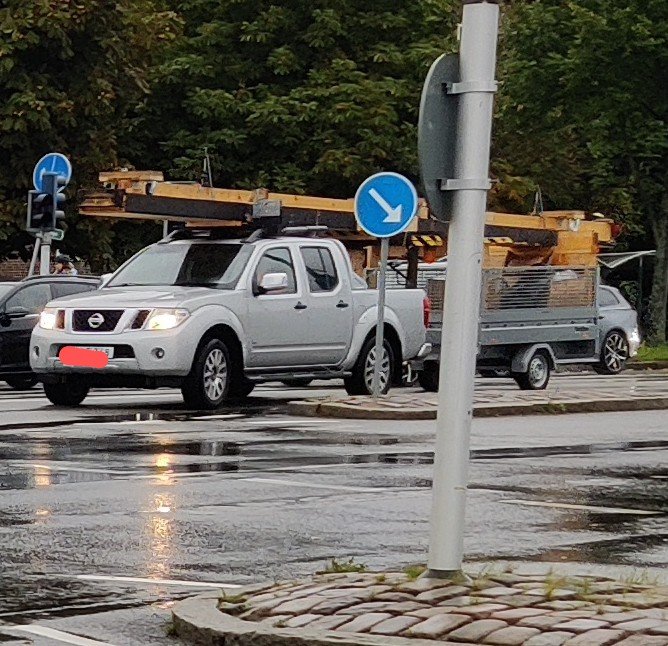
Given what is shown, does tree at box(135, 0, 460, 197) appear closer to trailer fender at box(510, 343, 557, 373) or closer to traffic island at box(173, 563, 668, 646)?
trailer fender at box(510, 343, 557, 373)

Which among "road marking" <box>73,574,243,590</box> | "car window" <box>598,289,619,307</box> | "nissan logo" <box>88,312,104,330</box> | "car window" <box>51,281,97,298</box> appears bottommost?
"road marking" <box>73,574,243,590</box>

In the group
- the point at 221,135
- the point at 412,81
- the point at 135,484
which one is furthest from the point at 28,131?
the point at 135,484

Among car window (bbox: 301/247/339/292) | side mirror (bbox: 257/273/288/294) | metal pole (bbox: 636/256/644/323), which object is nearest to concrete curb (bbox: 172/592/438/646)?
side mirror (bbox: 257/273/288/294)

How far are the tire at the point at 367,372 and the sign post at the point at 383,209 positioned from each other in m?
2.02

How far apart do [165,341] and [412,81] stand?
30.2m

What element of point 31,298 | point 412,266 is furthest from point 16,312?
point 412,266

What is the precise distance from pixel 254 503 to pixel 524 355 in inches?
633

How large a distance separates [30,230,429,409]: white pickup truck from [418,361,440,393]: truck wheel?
2.71 m

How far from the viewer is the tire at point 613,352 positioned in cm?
3362

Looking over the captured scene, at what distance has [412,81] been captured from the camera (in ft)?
160

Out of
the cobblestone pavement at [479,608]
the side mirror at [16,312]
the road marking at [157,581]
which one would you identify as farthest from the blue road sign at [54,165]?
the cobblestone pavement at [479,608]

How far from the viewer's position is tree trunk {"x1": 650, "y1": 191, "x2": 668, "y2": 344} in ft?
149

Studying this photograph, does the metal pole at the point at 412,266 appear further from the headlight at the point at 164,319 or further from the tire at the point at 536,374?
the headlight at the point at 164,319

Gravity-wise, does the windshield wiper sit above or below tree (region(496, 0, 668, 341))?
below
